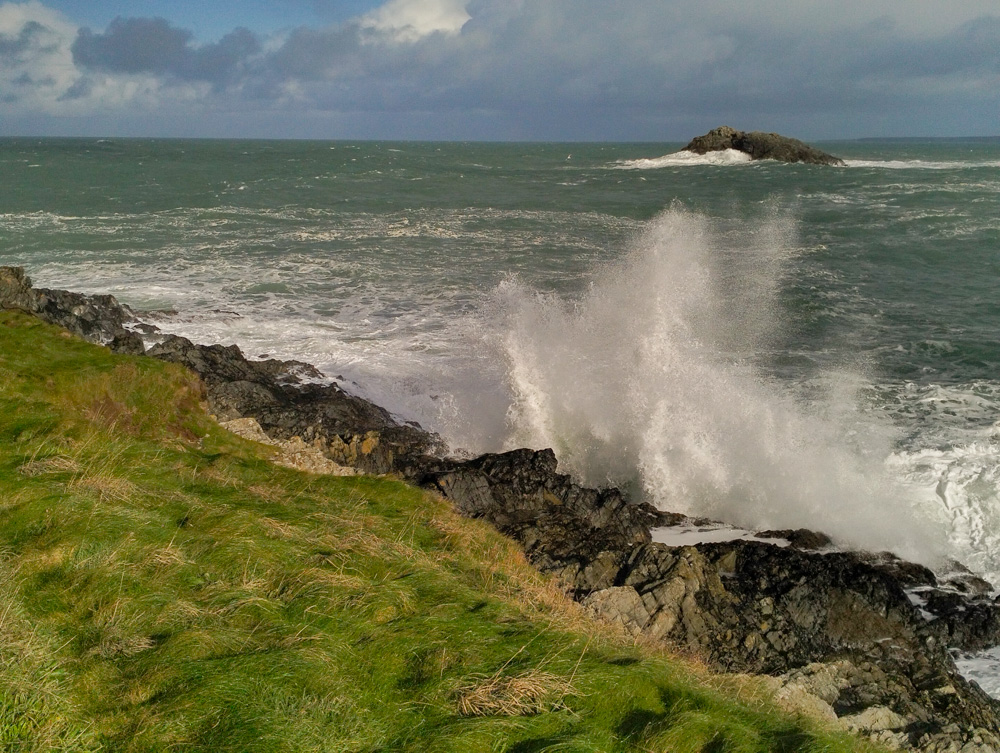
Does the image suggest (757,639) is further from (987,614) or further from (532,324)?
(532,324)

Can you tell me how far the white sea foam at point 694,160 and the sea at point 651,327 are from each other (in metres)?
50.7

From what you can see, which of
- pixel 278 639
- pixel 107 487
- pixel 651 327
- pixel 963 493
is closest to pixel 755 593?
pixel 963 493

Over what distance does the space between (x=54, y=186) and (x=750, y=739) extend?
203ft

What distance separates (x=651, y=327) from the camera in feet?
59.9

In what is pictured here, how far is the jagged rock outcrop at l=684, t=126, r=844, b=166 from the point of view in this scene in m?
92.2

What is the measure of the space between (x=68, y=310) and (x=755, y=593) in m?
15.5

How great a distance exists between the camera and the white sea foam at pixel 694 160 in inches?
3733

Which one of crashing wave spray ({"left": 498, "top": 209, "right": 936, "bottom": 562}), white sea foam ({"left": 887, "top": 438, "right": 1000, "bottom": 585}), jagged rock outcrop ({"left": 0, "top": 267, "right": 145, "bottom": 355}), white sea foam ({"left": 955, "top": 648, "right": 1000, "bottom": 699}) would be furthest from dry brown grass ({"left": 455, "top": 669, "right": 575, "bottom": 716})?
jagged rock outcrop ({"left": 0, "top": 267, "right": 145, "bottom": 355})

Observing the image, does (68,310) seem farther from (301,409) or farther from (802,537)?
(802,537)

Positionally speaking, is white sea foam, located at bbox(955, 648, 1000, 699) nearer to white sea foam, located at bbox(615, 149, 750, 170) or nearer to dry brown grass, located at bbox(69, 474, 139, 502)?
dry brown grass, located at bbox(69, 474, 139, 502)

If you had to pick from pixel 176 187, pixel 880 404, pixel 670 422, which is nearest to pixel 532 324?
pixel 670 422

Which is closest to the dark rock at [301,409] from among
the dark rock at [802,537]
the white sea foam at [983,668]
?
the dark rock at [802,537]

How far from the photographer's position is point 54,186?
54.0 m

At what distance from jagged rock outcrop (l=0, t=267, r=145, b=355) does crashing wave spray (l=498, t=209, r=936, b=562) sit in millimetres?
8509
